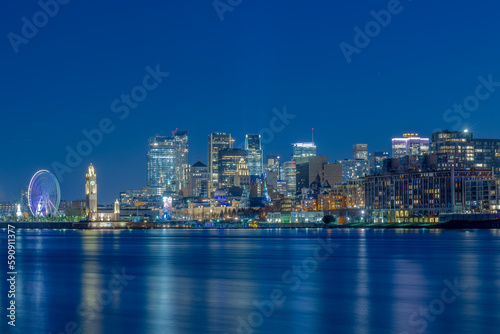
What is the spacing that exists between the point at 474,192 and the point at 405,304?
17265 centimetres

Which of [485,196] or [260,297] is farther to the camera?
[485,196]

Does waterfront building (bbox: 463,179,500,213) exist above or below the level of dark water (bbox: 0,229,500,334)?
above

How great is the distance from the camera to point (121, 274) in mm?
51625

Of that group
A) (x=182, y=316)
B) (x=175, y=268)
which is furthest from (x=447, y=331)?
(x=175, y=268)

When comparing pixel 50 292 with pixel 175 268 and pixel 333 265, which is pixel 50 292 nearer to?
pixel 175 268

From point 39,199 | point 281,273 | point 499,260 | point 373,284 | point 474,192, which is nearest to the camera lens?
point 373,284

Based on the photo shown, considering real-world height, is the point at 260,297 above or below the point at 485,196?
below

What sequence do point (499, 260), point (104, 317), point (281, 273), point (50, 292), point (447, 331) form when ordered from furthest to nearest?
point (499, 260), point (281, 273), point (50, 292), point (104, 317), point (447, 331)

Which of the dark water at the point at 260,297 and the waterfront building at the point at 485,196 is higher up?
the waterfront building at the point at 485,196

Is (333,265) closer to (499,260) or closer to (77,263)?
(499,260)

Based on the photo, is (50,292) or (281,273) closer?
(50,292)

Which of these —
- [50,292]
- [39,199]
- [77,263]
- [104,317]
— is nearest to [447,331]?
[104,317]

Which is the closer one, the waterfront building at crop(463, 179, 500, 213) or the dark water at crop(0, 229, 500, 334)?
the dark water at crop(0, 229, 500, 334)

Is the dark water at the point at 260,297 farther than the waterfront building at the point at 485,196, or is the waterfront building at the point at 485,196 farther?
the waterfront building at the point at 485,196
